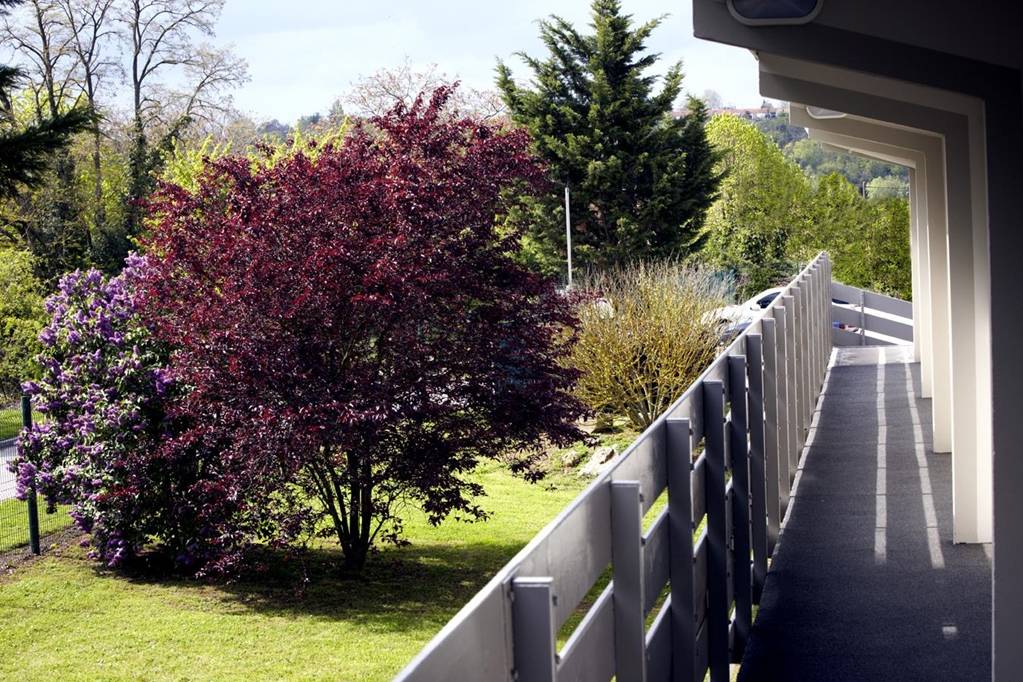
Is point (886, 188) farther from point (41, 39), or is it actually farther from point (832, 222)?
point (41, 39)

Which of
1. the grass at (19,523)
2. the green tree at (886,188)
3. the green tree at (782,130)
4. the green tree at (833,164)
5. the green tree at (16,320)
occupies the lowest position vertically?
the grass at (19,523)

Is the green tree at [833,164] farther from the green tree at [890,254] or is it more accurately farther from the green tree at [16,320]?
the green tree at [16,320]

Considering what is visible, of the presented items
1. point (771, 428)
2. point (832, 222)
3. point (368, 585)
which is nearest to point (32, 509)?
point (368, 585)

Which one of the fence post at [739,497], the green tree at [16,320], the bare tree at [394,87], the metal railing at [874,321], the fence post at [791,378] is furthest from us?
the bare tree at [394,87]

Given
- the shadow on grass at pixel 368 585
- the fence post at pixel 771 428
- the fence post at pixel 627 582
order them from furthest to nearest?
the shadow on grass at pixel 368 585 < the fence post at pixel 771 428 < the fence post at pixel 627 582

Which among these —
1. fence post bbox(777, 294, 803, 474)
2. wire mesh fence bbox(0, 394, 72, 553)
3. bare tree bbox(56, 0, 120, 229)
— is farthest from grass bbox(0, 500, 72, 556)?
bare tree bbox(56, 0, 120, 229)

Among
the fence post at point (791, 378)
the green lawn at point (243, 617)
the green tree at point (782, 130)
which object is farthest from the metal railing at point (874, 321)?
the green tree at point (782, 130)

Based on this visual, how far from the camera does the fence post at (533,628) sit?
197 centimetres

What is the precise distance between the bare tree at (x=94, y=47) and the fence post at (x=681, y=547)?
3887 centimetres

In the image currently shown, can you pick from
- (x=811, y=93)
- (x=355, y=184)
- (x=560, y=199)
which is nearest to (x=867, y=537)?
(x=811, y=93)

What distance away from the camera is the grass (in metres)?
14.8

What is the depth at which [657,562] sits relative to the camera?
359 centimetres

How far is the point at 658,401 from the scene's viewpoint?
64.2ft

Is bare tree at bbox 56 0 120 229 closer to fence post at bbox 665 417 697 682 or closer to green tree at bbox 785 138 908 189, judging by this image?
fence post at bbox 665 417 697 682
